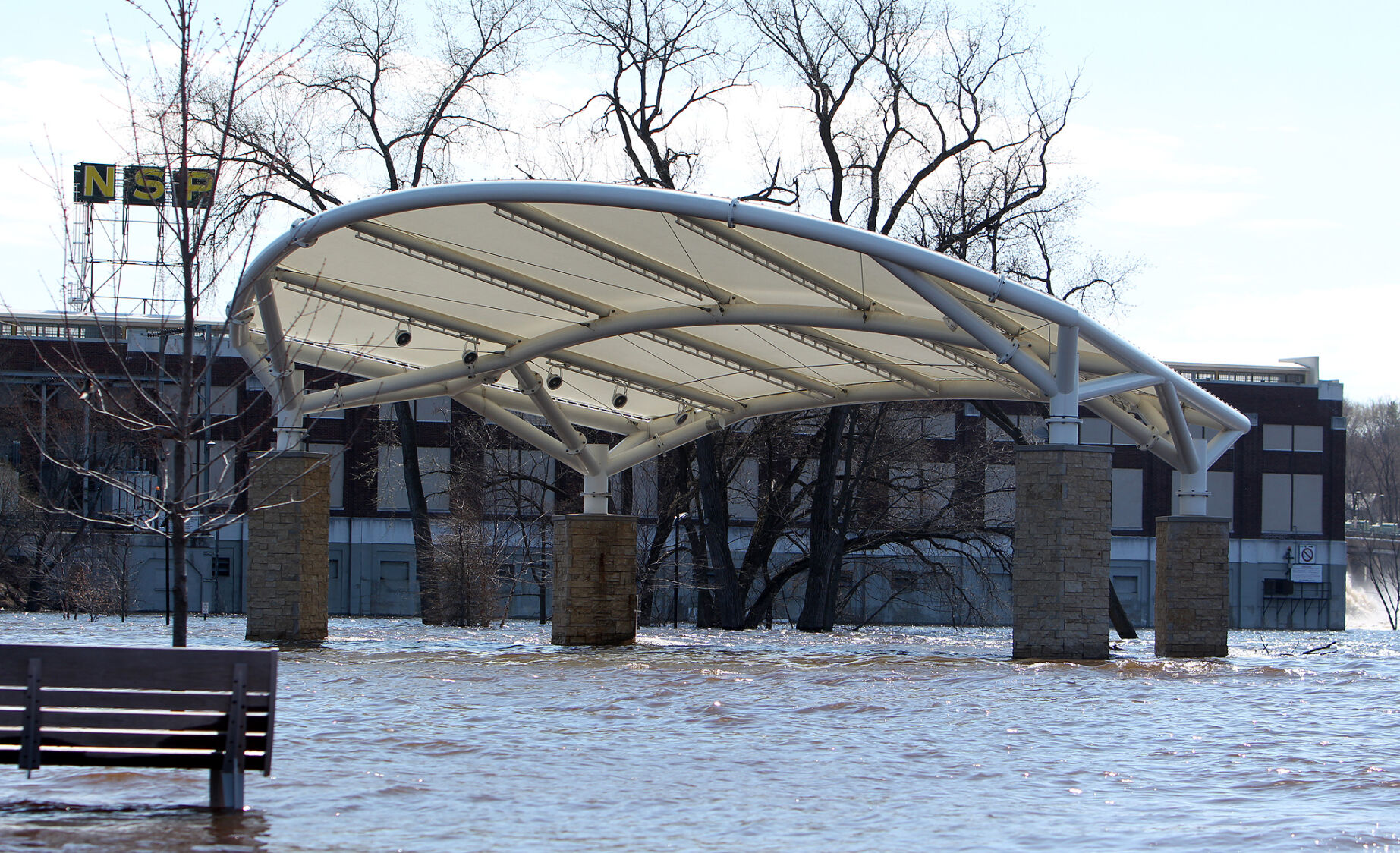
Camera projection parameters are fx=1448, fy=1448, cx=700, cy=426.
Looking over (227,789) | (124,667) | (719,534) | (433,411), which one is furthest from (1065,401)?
(433,411)

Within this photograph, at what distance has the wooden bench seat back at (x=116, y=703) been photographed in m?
7.71

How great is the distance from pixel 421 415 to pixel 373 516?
13.7ft

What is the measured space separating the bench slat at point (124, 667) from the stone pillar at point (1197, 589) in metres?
19.0

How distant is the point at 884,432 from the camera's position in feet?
129

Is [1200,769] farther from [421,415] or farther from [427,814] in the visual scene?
[421,415]

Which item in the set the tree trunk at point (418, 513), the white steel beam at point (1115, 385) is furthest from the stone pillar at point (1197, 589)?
the tree trunk at point (418, 513)

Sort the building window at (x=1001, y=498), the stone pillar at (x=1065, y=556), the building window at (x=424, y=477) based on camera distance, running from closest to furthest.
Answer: the stone pillar at (x=1065, y=556)
the building window at (x=1001, y=498)
the building window at (x=424, y=477)

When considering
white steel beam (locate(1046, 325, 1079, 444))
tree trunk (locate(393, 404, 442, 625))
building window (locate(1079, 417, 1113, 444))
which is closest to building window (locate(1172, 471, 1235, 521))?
building window (locate(1079, 417, 1113, 444))

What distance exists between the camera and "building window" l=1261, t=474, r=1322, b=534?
58.4 m

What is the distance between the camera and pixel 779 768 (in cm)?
1039

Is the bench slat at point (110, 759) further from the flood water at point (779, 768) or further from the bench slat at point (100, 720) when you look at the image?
the flood water at point (779, 768)

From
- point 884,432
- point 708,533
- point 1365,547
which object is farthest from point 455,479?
point 1365,547

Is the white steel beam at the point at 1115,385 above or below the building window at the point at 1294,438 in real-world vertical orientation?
below

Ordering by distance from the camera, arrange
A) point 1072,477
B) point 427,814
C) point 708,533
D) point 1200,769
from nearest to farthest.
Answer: point 427,814, point 1200,769, point 1072,477, point 708,533
